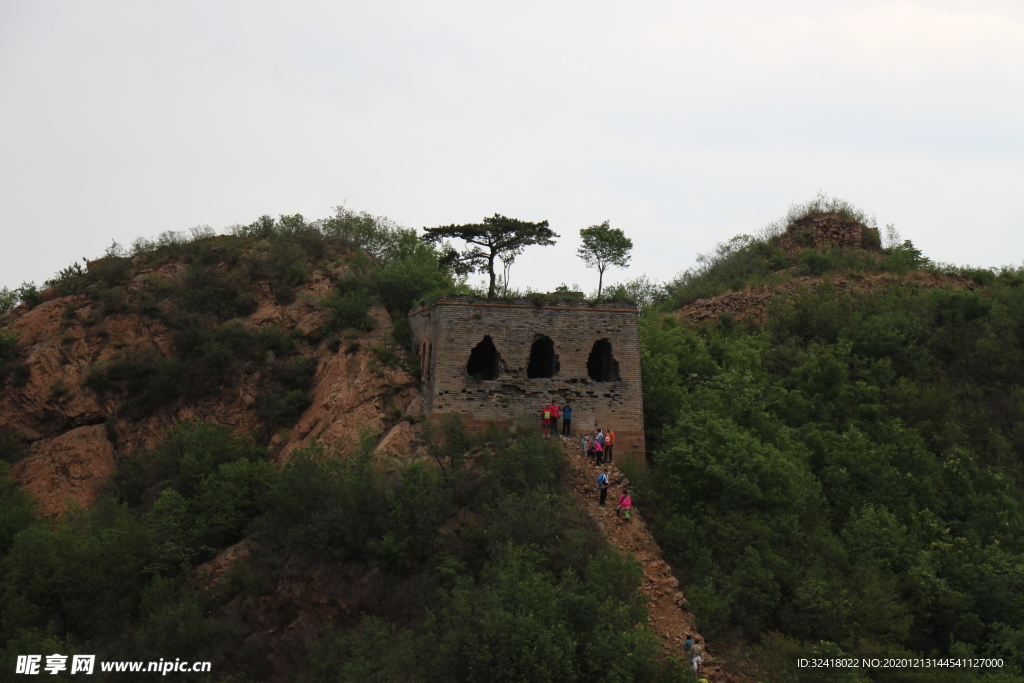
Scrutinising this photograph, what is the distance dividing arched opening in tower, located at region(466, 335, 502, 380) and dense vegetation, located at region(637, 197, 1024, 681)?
4.00 metres

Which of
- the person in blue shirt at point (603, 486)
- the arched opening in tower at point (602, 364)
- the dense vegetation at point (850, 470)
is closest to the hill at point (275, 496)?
the person in blue shirt at point (603, 486)

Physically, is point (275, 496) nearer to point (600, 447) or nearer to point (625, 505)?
point (600, 447)

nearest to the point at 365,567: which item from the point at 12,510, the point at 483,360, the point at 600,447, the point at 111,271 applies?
the point at 600,447

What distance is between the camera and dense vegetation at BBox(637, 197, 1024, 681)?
18.0 m

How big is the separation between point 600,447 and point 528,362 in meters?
3.03

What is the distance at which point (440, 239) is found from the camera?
3359cm

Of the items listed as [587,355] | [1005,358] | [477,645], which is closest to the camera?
[477,645]

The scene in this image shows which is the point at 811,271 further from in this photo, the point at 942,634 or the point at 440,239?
the point at 942,634

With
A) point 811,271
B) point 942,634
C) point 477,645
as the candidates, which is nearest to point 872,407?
point 942,634

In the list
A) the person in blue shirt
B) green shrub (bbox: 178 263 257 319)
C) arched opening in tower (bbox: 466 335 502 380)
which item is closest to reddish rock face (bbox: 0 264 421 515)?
green shrub (bbox: 178 263 257 319)

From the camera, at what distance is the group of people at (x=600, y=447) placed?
21.2 metres

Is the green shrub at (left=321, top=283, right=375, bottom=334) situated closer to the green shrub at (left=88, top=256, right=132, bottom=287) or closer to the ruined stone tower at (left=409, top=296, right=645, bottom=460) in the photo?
the ruined stone tower at (left=409, top=296, right=645, bottom=460)

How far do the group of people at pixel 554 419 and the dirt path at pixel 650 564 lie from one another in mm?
426

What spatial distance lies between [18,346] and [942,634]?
2568cm
